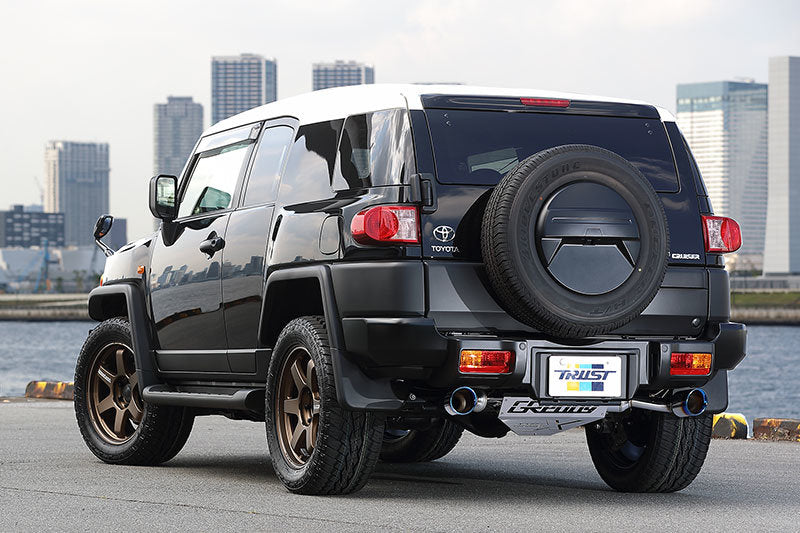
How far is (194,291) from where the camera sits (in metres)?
8.12

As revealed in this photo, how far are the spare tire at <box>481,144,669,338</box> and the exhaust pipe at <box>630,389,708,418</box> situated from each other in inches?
27.8

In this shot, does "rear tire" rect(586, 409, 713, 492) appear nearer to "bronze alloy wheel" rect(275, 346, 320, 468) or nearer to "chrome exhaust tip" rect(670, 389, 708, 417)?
"chrome exhaust tip" rect(670, 389, 708, 417)

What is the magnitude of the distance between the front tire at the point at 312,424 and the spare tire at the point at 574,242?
952 millimetres

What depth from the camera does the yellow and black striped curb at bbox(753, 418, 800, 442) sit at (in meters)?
11.3

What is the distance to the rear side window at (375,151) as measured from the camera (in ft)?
21.4

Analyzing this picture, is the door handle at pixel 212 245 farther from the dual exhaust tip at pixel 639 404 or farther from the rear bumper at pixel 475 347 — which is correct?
the dual exhaust tip at pixel 639 404

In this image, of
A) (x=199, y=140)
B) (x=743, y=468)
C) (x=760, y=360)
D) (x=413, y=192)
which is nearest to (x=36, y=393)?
(x=199, y=140)

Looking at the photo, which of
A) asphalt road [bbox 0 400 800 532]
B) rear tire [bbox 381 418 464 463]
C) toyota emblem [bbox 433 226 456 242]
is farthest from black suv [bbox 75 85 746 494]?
rear tire [bbox 381 418 464 463]

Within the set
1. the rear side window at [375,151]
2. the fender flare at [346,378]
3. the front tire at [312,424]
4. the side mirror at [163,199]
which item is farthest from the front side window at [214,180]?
the fender flare at [346,378]

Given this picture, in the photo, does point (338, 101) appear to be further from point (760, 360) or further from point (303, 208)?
point (760, 360)

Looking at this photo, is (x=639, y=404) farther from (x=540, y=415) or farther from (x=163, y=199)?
(x=163, y=199)

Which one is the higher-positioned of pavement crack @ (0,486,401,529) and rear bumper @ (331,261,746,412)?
rear bumper @ (331,261,746,412)

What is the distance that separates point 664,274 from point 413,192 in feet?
4.21

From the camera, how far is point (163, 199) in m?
8.63
